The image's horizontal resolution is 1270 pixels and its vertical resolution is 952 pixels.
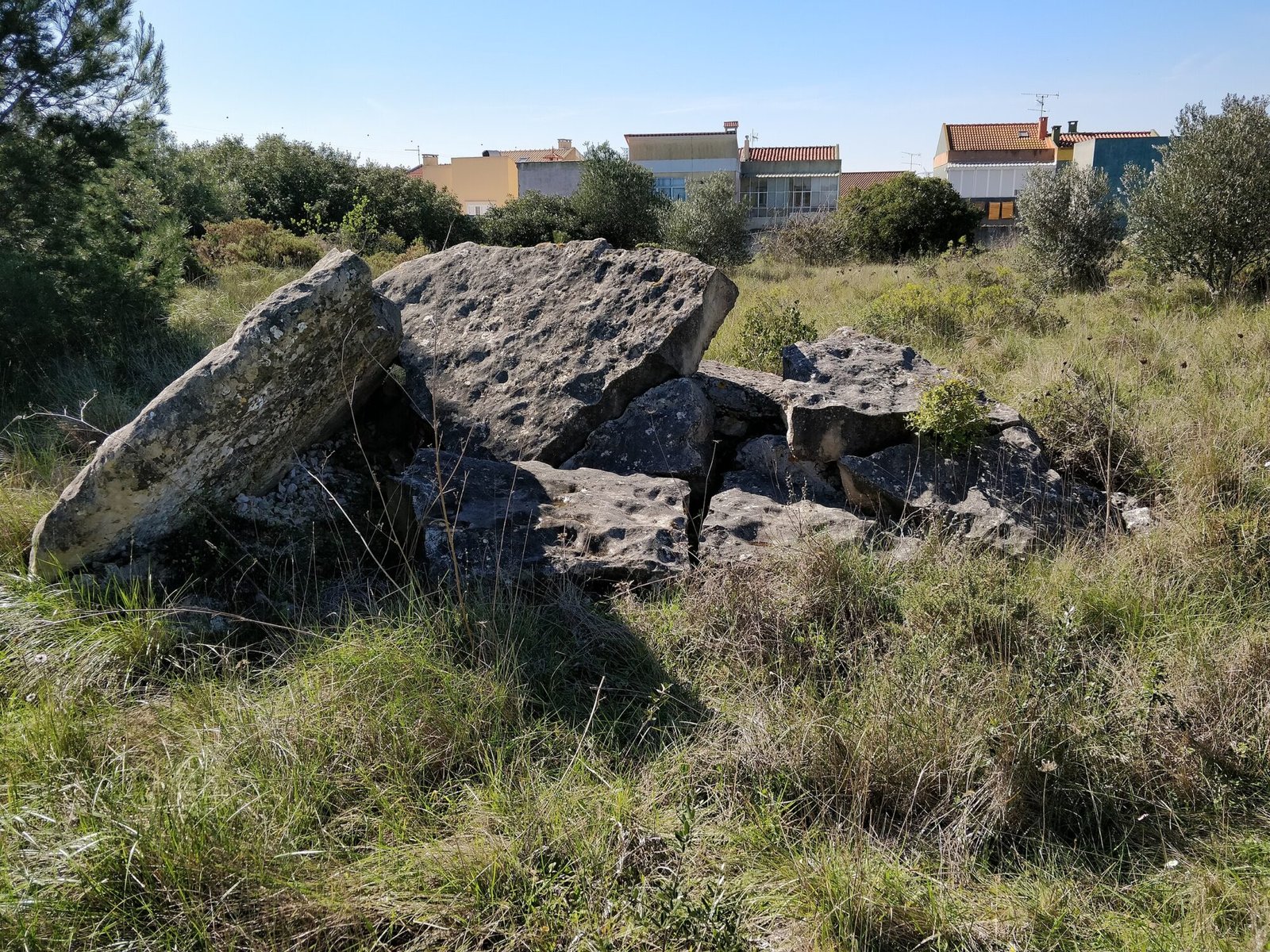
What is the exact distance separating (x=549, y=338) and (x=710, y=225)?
15823mm

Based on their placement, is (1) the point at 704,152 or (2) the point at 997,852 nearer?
(2) the point at 997,852

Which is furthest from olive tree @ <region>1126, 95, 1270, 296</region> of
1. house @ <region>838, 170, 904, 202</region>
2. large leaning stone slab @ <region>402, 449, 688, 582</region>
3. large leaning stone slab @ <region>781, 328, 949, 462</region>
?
house @ <region>838, 170, 904, 202</region>

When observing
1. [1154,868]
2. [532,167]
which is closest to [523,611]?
[1154,868]

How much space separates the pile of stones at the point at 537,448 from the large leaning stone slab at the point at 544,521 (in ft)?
0.04

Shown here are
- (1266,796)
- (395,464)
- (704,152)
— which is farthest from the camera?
(704,152)

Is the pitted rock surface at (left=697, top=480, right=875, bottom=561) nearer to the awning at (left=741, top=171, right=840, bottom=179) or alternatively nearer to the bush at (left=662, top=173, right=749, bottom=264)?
the bush at (left=662, top=173, right=749, bottom=264)

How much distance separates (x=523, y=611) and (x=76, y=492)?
1989 millimetres

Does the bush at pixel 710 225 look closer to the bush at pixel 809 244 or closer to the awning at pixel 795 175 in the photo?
the bush at pixel 809 244

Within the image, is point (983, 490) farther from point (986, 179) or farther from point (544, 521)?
point (986, 179)

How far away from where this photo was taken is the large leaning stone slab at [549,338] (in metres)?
5.07

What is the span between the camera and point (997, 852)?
2.40 m

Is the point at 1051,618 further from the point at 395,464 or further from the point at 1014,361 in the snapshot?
the point at 1014,361

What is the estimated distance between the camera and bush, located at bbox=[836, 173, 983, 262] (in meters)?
22.5

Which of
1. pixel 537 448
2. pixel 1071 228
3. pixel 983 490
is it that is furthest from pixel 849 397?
pixel 1071 228
